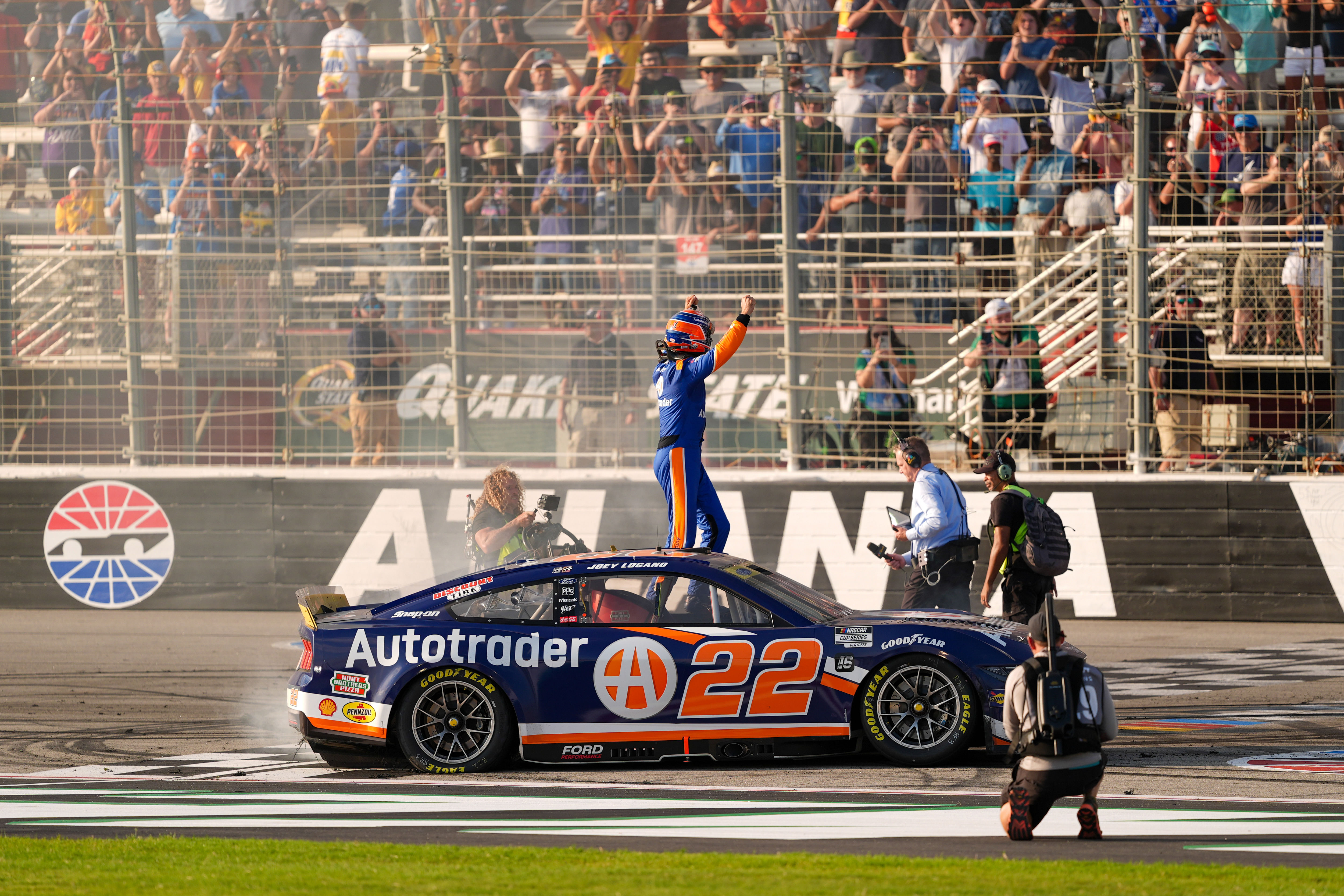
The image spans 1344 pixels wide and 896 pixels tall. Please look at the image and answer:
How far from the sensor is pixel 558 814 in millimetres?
6832

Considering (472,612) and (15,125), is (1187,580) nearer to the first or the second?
(472,612)

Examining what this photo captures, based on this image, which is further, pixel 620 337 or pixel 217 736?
pixel 620 337

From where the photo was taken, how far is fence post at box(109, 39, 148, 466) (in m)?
15.1

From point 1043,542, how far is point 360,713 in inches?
150

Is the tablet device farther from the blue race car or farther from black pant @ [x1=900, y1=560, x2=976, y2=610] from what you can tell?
→ the blue race car

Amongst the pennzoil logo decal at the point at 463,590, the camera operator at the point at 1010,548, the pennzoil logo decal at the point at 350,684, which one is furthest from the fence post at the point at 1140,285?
the pennzoil logo decal at the point at 350,684

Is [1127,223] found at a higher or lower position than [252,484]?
higher

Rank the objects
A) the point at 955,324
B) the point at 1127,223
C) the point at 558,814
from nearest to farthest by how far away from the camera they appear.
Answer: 1. the point at 558,814
2. the point at 955,324
3. the point at 1127,223

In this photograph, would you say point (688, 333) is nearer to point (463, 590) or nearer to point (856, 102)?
point (463, 590)

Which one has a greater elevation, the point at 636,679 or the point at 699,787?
the point at 636,679

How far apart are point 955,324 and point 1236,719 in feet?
20.0

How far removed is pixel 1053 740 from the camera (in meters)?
5.80

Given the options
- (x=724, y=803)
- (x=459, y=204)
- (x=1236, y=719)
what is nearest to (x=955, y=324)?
(x=459, y=204)

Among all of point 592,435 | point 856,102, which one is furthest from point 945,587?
point 856,102
